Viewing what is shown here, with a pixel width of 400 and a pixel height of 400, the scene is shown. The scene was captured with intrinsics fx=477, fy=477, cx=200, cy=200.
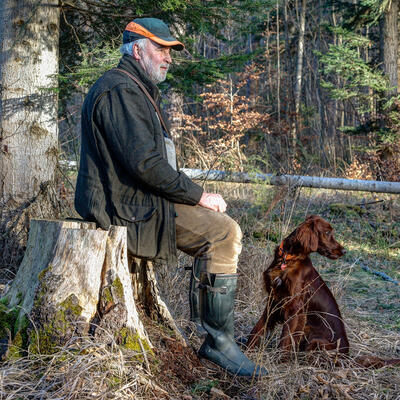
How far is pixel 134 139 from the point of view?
2.77m

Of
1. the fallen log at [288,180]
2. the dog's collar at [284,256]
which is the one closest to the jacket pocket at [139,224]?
the dog's collar at [284,256]

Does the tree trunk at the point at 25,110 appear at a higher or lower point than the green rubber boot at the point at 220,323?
higher

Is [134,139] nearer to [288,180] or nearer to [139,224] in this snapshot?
[139,224]

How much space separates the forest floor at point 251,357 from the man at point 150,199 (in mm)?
174

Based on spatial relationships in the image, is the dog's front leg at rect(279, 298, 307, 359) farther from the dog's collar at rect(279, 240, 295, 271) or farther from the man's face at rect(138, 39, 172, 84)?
the man's face at rect(138, 39, 172, 84)

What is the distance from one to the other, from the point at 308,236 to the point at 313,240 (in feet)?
0.16

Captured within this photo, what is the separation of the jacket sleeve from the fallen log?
3356 millimetres

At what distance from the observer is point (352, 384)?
2.81m

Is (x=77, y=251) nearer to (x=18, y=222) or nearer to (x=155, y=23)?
(x=155, y=23)

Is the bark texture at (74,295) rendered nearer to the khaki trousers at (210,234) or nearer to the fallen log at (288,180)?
the khaki trousers at (210,234)

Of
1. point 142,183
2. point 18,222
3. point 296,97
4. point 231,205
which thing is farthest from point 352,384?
point 296,97

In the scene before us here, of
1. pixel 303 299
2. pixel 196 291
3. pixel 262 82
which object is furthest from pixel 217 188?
pixel 262 82

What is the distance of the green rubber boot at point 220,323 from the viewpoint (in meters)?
2.89

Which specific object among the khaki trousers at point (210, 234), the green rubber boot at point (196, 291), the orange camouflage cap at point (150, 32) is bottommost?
the green rubber boot at point (196, 291)
